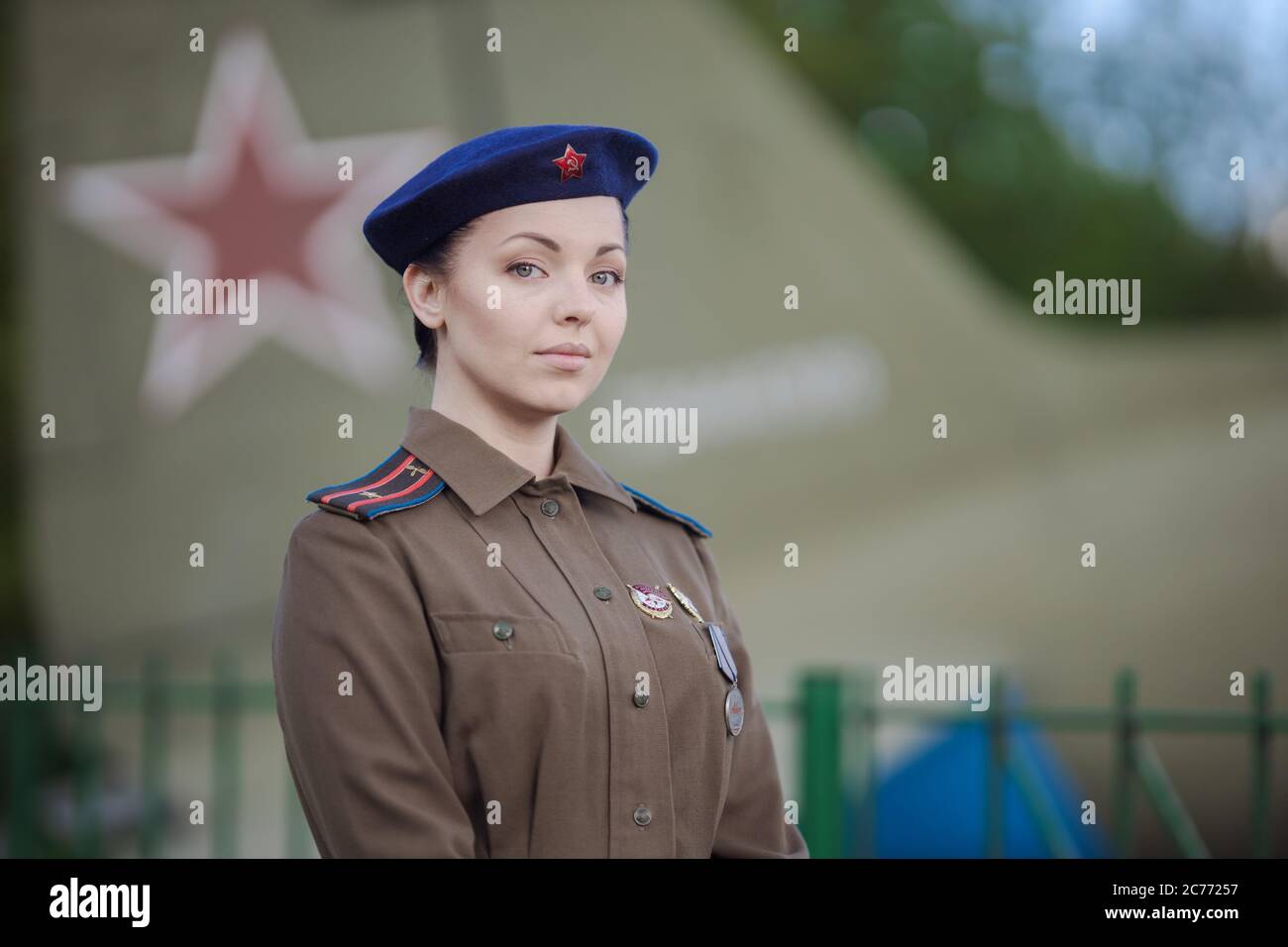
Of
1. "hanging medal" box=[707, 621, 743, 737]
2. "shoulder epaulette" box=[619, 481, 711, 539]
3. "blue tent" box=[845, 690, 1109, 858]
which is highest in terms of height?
"shoulder epaulette" box=[619, 481, 711, 539]

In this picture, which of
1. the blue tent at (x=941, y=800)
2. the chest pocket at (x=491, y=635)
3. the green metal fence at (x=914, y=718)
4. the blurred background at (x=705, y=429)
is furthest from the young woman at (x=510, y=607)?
the blue tent at (x=941, y=800)

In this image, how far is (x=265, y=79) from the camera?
17.7ft

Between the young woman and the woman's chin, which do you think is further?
the woman's chin

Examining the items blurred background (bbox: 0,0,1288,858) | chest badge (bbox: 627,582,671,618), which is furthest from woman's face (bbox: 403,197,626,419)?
blurred background (bbox: 0,0,1288,858)

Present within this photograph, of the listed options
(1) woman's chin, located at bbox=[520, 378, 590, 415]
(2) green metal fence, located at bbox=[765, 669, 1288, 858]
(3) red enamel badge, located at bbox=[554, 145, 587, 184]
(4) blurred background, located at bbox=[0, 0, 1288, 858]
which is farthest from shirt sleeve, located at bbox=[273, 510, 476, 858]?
(2) green metal fence, located at bbox=[765, 669, 1288, 858]

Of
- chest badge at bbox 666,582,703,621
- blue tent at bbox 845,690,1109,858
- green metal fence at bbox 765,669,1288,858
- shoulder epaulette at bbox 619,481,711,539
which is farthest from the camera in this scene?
blue tent at bbox 845,690,1109,858

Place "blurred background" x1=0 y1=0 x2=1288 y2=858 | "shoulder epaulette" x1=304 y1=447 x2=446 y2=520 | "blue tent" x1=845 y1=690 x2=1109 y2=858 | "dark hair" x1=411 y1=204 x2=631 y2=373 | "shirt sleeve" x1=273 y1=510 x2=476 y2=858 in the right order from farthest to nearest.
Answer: "blue tent" x1=845 y1=690 x2=1109 y2=858
"blurred background" x1=0 y1=0 x2=1288 y2=858
"dark hair" x1=411 y1=204 x2=631 y2=373
"shoulder epaulette" x1=304 y1=447 x2=446 y2=520
"shirt sleeve" x1=273 y1=510 x2=476 y2=858

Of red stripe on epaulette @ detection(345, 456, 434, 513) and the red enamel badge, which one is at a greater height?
the red enamel badge

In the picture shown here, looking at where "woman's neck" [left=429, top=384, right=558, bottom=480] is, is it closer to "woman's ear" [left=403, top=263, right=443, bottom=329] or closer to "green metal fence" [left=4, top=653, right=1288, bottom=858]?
"woman's ear" [left=403, top=263, right=443, bottom=329]

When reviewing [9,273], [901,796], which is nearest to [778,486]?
[901,796]

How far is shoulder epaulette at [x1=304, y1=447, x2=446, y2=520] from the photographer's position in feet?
5.96

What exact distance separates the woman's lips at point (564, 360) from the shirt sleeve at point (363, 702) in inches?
13.5
